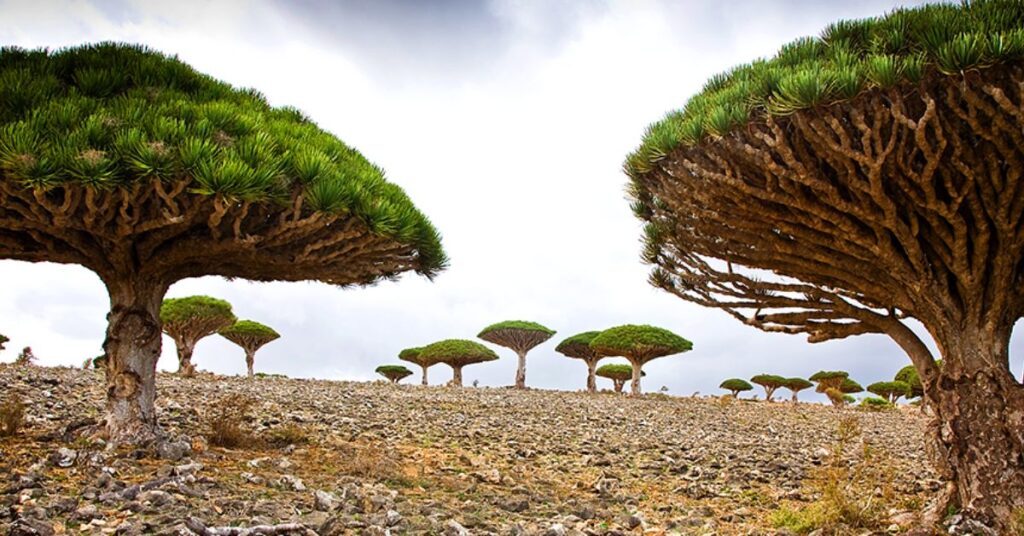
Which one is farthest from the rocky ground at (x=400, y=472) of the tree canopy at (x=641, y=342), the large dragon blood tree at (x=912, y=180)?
the tree canopy at (x=641, y=342)

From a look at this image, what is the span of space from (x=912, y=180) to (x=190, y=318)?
1089 inches

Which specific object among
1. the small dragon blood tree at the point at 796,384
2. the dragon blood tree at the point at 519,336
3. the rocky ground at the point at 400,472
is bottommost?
the rocky ground at the point at 400,472

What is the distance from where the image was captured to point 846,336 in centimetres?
925

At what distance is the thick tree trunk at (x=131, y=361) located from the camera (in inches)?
328

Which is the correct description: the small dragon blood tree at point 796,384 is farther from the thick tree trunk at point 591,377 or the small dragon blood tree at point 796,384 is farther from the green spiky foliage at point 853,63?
the green spiky foliage at point 853,63

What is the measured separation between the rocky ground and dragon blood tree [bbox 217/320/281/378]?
19018mm

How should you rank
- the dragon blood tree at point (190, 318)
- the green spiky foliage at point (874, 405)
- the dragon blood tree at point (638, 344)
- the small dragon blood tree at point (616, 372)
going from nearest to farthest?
the green spiky foliage at point (874, 405), the dragon blood tree at point (190, 318), the dragon blood tree at point (638, 344), the small dragon blood tree at point (616, 372)

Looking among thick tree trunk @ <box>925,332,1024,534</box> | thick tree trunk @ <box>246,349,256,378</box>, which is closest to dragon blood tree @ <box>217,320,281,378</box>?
thick tree trunk @ <box>246,349,256,378</box>

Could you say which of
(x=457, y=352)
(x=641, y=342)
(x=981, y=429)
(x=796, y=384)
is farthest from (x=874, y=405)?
(x=981, y=429)

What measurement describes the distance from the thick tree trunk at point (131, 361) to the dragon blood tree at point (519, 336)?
2691 cm

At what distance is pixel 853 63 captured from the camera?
6.53m

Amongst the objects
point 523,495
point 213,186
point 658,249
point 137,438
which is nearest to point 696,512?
point 523,495

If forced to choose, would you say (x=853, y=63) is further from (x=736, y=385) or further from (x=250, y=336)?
(x=736, y=385)

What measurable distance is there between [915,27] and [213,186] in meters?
7.58
